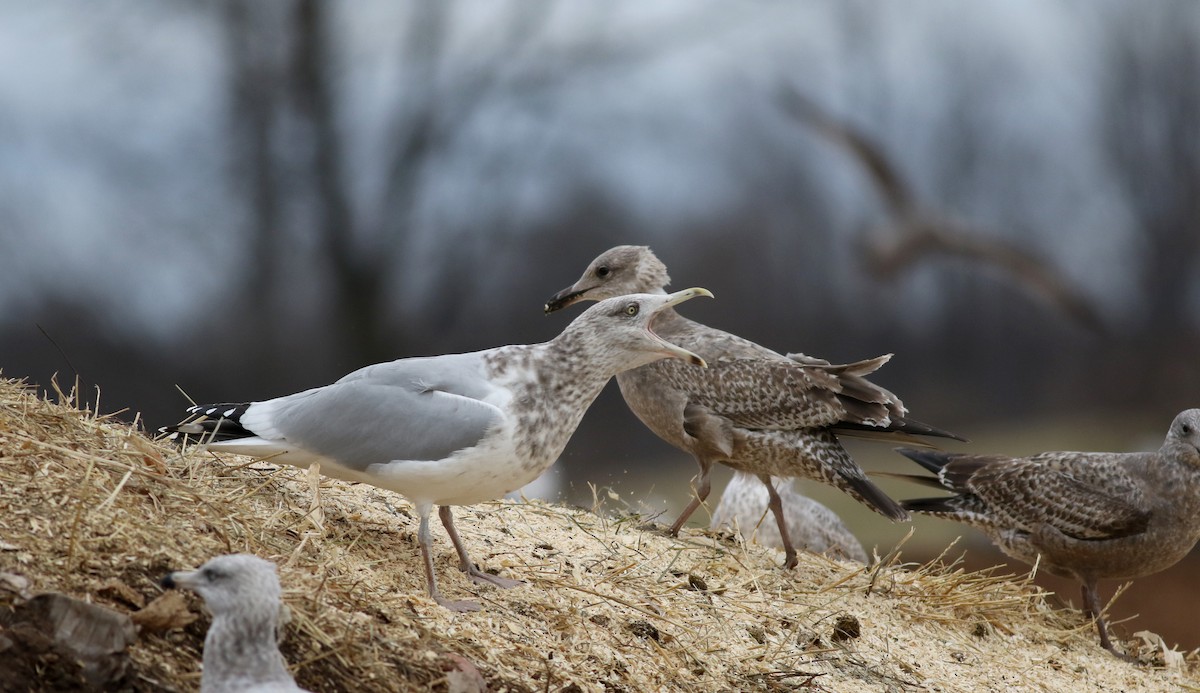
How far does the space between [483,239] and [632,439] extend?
4.24ft

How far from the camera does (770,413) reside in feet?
13.2

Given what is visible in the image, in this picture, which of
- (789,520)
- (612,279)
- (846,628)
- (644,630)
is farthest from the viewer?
(789,520)

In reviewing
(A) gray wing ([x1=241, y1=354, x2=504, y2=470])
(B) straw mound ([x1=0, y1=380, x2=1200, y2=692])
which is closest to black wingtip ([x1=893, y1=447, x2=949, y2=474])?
(B) straw mound ([x1=0, y1=380, x2=1200, y2=692])

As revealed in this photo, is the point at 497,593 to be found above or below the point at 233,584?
below

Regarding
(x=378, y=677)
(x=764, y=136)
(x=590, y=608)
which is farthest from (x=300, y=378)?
(x=378, y=677)

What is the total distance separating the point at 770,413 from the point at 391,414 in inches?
69.6

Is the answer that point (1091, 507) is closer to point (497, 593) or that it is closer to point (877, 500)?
point (877, 500)

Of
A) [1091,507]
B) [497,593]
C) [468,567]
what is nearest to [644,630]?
[497,593]

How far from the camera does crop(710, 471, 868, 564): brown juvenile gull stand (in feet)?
15.3

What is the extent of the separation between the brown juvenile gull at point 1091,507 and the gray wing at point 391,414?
2254 mm

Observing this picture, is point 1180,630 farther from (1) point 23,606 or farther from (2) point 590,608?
(1) point 23,606

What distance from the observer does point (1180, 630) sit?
5.64 m

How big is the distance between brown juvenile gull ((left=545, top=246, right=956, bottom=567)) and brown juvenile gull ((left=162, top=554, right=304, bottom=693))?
2.26 metres

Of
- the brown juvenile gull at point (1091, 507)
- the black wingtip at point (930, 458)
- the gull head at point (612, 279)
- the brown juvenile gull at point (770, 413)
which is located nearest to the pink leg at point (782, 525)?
the brown juvenile gull at point (770, 413)
